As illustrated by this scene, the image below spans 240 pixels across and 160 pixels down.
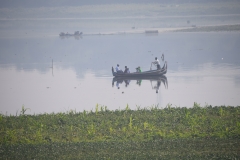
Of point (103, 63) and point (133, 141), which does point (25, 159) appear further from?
point (103, 63)

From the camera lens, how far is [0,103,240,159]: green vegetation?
16703 millimetres

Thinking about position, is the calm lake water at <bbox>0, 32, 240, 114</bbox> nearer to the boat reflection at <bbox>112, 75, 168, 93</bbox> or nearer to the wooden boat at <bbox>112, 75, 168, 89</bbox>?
the boat reflection at <bbox>112, 75, 168, 93</bbox>

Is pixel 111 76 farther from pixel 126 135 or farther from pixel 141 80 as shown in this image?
pixel 126 135

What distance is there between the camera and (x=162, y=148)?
17078mm

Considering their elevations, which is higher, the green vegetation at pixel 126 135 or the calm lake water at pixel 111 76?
the calm lake water at pixel 111 76

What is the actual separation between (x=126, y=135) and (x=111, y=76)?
69.0 feet

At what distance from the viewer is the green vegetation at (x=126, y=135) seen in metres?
16.7

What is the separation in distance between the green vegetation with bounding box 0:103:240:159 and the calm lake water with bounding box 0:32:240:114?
4586mm

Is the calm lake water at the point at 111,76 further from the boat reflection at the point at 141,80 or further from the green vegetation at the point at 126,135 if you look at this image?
the green vegetation at the point at 126,135

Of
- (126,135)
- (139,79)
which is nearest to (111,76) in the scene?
(139,79)

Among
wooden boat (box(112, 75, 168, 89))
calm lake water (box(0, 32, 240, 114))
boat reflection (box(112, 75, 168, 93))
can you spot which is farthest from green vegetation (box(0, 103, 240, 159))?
wooden boat (box(112, 75, 168, 89))

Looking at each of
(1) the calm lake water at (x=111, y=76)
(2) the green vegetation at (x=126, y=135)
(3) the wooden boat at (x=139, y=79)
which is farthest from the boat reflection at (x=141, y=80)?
(2) the green vegetation at (x=126, y=135)

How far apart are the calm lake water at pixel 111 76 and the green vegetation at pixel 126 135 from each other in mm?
4586

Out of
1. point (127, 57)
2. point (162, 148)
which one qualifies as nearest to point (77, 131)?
point (162, 148)
